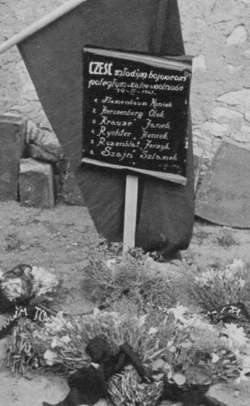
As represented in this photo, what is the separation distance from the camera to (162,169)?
6277 millimetres

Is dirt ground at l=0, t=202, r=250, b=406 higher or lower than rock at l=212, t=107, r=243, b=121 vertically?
lower

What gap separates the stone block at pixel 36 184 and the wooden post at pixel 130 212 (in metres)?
1.39

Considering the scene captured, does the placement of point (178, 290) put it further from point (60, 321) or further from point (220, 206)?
point (220, 206)

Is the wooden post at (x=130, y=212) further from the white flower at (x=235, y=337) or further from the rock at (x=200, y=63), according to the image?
the rock at (x=200, y=63)

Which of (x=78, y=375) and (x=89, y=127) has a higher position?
(x=89, y=127)

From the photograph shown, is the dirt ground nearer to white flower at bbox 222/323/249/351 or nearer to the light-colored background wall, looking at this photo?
the light-colored background wall

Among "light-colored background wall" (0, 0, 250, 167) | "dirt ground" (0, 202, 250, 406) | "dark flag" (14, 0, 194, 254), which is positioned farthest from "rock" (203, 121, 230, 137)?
"dark flag" (14, 0, 194, 254)

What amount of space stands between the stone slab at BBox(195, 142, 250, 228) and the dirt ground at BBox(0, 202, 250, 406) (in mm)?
109

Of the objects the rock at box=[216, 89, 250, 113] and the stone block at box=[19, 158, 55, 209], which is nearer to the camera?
the stone block at box=[19, 158, 55, 209]

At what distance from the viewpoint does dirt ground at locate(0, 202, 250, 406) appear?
6.31 m

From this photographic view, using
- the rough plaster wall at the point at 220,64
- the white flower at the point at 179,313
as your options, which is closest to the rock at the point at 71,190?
the rough plaster wall at the point at 220,64

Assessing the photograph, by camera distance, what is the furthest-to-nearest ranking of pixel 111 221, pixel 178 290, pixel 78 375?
pixel 111 221 < pixel 178 290 < pixel 78 375

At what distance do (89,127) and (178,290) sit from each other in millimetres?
1266

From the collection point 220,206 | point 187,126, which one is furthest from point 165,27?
point 220,206
